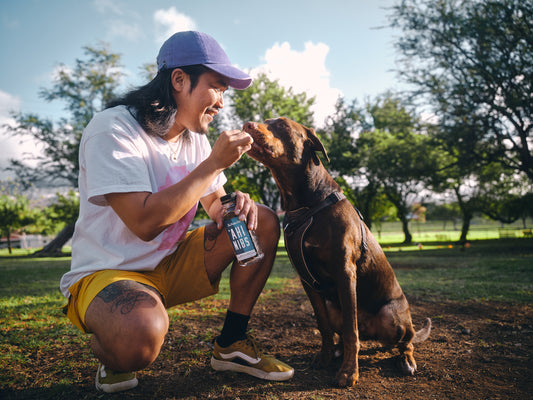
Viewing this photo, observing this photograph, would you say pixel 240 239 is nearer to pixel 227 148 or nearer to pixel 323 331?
pixel 227 148

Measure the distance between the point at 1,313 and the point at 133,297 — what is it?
390 centimetres

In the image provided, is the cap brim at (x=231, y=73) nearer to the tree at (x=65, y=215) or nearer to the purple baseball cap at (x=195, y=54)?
the purple baseball cap at (x=195, y=54)

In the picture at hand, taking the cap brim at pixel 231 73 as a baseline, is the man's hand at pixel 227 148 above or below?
below

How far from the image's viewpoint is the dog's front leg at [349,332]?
249 cm

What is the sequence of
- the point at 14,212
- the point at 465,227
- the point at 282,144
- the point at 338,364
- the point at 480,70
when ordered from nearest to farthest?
1. the point at 338,364
2. the point at 282,144
3. the point at 480,70
4. the point at 465,227
5. the point at 14,212

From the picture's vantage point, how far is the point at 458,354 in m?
3.05

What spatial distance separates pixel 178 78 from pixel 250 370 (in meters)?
2.36

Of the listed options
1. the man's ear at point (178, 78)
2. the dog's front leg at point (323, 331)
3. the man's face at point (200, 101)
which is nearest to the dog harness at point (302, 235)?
the dog's front leg at point (323, 331)

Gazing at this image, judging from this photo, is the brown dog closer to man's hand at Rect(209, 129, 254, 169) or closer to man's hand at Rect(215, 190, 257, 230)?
man's hand at Rect(215, 190, 257, 230)

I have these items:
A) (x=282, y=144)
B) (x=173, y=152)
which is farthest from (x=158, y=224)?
(x=282, y=144)

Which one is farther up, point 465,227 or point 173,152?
point 173,152

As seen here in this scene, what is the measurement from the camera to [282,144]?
122 inches

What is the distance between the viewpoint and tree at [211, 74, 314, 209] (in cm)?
2456

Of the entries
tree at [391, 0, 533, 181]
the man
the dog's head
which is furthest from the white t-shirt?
tree at [391, 0, 533, 181]
